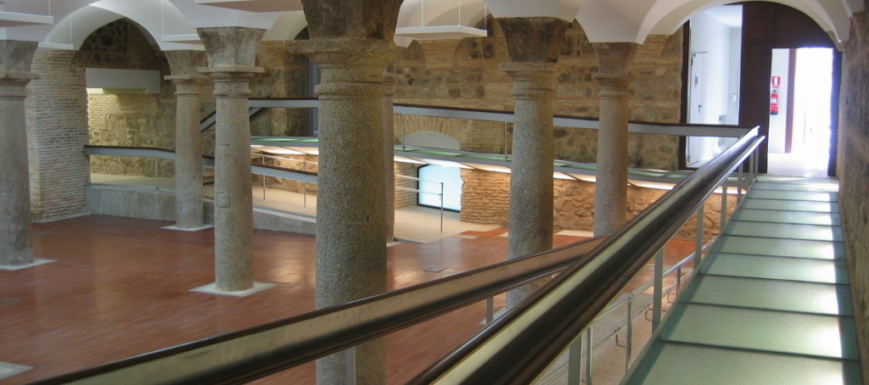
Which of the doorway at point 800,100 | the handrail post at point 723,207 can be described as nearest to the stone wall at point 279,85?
the doorway at point 800,100

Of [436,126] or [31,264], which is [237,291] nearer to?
[31,264]

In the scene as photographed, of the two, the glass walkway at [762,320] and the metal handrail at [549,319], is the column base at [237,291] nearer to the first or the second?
the glass walkway at [762,320]

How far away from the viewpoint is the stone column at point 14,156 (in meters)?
10.7

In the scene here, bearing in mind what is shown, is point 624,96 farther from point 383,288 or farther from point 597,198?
point 383,288

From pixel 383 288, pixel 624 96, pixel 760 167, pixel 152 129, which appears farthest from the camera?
pixel 152 129

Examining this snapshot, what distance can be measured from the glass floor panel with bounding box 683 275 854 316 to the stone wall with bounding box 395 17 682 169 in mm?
9538

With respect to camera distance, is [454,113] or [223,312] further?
[454,113]

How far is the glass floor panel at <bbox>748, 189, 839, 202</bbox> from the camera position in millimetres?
6422

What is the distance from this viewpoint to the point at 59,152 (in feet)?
50.5

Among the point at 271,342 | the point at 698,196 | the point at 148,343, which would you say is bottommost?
the point at 148,343

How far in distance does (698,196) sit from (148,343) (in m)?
6.29

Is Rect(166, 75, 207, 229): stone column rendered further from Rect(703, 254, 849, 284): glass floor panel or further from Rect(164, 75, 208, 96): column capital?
Rect(703, 254, 849, 284): glass floor panel

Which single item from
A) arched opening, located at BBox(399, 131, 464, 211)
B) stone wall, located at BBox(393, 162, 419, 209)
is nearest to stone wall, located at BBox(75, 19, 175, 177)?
stone wall, located at BBox(393, 162, 419, 209)

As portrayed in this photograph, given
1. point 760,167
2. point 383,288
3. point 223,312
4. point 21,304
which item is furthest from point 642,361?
point 760,167
